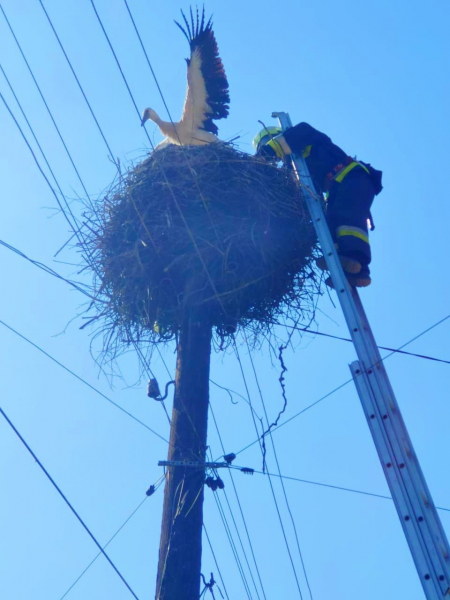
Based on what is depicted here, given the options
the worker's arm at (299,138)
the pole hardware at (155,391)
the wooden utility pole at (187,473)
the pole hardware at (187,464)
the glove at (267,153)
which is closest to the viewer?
the wooden utility pole at (187,473)

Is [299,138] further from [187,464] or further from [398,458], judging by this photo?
[398,458]

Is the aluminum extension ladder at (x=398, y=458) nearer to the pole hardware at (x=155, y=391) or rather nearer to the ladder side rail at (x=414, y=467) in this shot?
the ladder side rail at (x=414, y=467)

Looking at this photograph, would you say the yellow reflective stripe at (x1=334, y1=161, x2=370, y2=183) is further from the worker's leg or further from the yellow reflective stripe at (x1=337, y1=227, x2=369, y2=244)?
the yellow reflective stripe at (x1=337, y1=227, x2=369, y2=244)

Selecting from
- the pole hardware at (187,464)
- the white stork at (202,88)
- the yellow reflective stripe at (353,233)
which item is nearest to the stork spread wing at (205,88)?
the white stork at (202,88)

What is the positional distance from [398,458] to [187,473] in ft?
3.89

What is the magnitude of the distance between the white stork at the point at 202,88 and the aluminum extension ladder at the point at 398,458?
4713mm

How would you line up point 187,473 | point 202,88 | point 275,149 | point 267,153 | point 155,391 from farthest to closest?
1. point 202,88
2. point 267,153
3. point 275,149
4. point 155,391
5. point 187,473

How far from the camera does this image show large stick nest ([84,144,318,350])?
5.56 meters

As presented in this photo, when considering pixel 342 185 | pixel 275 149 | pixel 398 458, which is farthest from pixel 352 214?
pixel 398 458

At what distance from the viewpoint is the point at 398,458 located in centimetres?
386

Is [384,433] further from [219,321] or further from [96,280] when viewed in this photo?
[96,280]

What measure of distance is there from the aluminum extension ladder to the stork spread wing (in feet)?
15.6

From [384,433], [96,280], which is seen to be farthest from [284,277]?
[384,433]

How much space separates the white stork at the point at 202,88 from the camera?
9.10 metres
